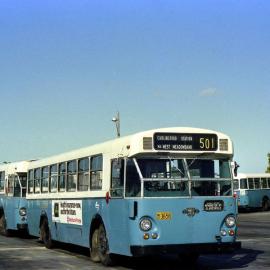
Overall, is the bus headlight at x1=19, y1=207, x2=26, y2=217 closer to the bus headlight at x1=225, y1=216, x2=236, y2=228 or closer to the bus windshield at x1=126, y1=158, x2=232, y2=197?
the bus windshield at x1=126, y1=158, x2=232, y2=197

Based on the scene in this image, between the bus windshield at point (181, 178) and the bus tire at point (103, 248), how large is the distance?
1842mm

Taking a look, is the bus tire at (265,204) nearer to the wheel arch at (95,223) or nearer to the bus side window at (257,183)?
the bus side window at (257,183)

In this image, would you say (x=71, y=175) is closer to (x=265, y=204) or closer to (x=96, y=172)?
(x=96, y=172)

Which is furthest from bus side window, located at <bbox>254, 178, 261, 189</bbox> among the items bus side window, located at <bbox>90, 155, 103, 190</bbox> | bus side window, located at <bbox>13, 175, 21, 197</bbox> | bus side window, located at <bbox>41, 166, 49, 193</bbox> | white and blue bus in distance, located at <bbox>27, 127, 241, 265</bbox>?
white and blue bus in distance, located at <bbox>27, 127, 241, 265</bbox>

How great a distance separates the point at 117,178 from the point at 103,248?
1846 mm

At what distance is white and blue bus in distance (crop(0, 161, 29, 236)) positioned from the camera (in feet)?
73.6

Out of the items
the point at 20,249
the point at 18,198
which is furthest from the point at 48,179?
the point at 18,198

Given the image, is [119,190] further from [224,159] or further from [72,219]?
[72,219]

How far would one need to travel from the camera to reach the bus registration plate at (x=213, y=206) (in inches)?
479

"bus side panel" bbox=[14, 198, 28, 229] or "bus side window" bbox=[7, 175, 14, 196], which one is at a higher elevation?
"bus side window" bbox=[7, 175, 14, 196]

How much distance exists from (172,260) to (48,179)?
16.7 feet

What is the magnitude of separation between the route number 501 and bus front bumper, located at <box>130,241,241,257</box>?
6.23ft

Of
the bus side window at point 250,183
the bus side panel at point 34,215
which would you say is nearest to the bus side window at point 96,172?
the bus side panel at point 34,215

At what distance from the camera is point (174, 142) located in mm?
12305
